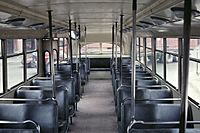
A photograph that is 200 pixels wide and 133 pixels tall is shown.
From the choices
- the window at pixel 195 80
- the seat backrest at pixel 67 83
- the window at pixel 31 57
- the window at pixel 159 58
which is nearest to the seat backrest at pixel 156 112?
the window at pixel 195 80

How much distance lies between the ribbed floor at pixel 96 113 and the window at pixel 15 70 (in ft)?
4.84

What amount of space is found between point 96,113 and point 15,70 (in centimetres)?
212

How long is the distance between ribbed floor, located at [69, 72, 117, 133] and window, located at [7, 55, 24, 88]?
148 cm

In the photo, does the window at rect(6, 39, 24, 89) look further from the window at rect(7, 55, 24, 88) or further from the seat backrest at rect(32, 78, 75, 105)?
the seat backrest at rect(32, 78, 75, 105)

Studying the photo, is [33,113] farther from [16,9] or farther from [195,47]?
[195,47]

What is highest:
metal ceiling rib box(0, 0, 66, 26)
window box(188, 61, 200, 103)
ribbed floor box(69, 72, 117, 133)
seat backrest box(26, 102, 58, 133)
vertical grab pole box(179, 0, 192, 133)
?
metal ceiling rib box(0, 0, 66, 26)

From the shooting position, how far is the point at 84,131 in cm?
636

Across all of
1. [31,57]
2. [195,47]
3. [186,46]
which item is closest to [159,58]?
[31,57]

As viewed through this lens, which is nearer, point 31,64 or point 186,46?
point 186,46

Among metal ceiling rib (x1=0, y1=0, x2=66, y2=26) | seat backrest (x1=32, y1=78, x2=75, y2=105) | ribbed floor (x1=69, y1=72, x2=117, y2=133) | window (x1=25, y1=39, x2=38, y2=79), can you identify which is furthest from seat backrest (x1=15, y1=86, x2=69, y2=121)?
window (x1=25, y1=39, x2=38, y2=79)

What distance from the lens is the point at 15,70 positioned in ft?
23.7

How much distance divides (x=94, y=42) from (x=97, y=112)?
6.88 metres

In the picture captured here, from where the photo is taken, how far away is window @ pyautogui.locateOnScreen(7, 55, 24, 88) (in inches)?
260

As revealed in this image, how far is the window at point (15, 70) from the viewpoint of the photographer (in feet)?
21.6
